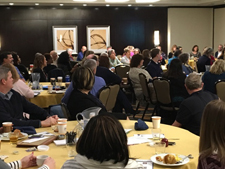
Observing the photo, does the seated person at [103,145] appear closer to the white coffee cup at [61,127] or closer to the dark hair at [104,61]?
the white coffee cup at [61,127]

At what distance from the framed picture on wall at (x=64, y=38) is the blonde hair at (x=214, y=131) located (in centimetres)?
1562

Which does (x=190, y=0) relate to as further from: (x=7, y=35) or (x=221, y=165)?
(x=221, y=165)

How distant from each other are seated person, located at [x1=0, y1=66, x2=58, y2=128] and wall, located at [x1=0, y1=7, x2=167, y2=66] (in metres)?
13.4

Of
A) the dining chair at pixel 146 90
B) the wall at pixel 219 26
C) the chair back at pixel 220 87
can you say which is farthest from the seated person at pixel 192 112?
the wall at pixel 219 26

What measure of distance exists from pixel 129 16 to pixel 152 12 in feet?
3.67

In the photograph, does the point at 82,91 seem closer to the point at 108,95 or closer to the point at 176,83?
the point at 108,95

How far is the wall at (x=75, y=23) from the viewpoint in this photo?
56.6 feet

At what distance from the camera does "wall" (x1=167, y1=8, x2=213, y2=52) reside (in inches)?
739

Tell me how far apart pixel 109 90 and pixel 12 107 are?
2.06 metres

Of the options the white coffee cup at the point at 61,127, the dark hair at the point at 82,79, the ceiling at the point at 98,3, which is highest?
the ceiling at the point at 98,3

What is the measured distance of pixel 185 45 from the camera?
19000 mm

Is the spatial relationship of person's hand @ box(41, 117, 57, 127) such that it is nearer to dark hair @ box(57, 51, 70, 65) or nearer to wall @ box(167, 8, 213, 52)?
dark hair @ box(57, 51, 70, 65)

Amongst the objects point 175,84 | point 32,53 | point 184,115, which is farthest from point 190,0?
point 184,115

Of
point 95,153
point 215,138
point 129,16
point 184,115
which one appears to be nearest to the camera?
point 95,153
